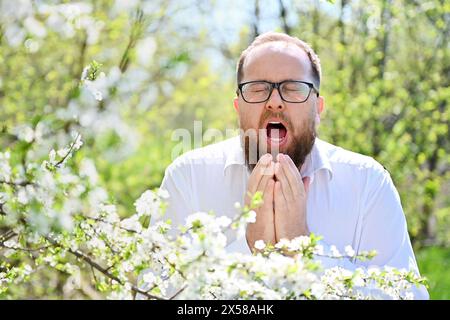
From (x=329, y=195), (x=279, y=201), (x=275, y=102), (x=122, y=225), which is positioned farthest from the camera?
(x=329, y=195)

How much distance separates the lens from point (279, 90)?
3.18 metres

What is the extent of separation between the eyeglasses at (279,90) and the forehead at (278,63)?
2 cm

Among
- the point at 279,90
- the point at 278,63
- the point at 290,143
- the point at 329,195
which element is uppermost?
the point at 278,63

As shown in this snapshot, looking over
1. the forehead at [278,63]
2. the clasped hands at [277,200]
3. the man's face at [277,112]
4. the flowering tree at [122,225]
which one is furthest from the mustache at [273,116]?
the flowering tree at [122,225]

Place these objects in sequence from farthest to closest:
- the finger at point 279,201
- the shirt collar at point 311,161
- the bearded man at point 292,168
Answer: the shirt collar at point 311,161, the bearded man at point 292,168, the finger at point 279,201

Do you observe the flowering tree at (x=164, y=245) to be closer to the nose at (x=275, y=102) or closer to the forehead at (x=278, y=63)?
the nose at (x=275, y=102)

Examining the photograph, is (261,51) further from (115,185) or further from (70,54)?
(70,54)

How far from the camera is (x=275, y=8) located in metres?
6.93

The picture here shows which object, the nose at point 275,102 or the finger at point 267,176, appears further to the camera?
the nose at point 275,102

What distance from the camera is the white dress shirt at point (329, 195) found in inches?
121

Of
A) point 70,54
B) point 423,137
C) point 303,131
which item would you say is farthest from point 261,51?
point 70,54

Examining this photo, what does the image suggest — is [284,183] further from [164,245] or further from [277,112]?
[164,245]

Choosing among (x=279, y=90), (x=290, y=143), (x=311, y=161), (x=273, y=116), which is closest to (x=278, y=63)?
(x=279, y=90)

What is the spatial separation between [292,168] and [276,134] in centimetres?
28
